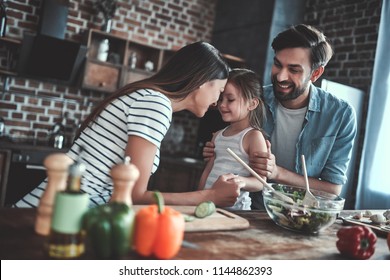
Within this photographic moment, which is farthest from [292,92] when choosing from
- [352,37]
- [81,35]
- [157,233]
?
[81,35]

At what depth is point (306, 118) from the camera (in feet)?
7.51

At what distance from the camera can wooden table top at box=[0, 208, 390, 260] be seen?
960 millimetres

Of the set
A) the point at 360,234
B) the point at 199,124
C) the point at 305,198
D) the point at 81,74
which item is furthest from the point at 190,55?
the point at 199,124

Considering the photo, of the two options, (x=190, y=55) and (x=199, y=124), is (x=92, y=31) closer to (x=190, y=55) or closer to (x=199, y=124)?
(x=199, y=124)

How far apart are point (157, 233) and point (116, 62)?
3.71 m

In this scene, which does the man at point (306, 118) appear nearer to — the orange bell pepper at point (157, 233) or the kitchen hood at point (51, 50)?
the orange bell pepper at point (157, 233)

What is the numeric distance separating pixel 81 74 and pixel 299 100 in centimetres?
259

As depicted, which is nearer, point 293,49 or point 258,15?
point 293,49

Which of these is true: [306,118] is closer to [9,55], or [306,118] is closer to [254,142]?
[254,142]

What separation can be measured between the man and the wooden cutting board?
80 centimetres

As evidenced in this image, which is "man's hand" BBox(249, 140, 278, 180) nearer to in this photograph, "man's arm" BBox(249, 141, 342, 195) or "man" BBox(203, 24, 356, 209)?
"man's arm" BBox(249, 141, 342, 195)

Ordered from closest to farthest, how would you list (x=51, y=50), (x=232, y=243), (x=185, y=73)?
(x=232, y=243)
(x=185, y=73)
(x=51, y=50)

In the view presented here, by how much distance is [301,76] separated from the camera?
7.33 feet
